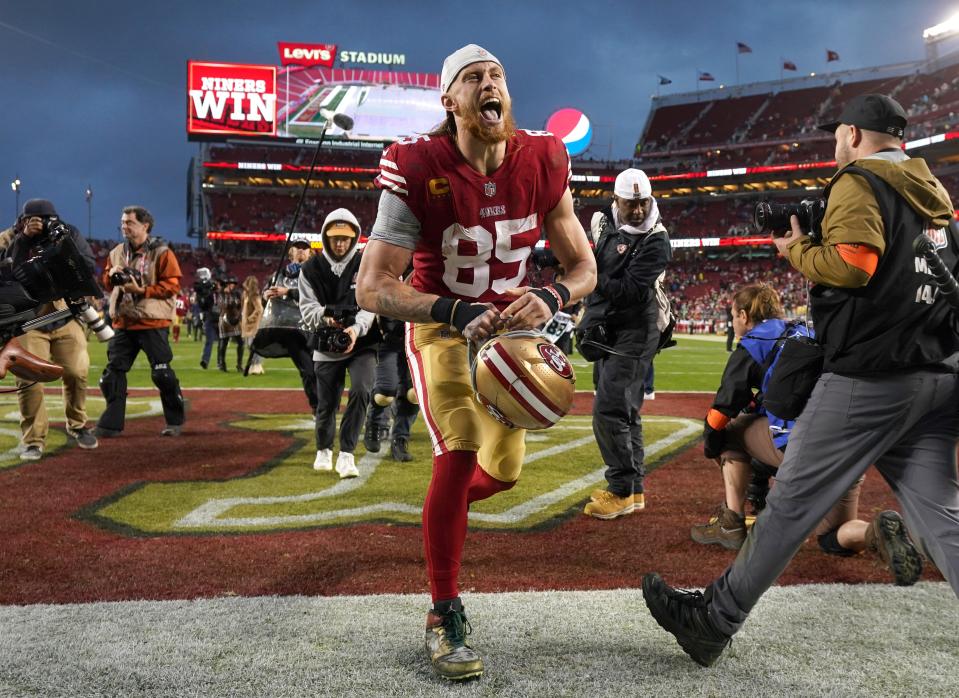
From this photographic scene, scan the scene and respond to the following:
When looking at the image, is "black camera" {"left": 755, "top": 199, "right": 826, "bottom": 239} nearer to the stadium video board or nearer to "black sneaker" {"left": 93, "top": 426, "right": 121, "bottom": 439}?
"black sneaker" {"left": 93, "top": 426, "right": 121, "bottom": 439}

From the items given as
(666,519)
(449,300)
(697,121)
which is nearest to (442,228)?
(449,300)

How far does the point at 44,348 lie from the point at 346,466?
10.1 feet

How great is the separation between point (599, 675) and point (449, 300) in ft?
4.74

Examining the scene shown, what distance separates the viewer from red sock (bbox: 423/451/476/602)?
2.91m

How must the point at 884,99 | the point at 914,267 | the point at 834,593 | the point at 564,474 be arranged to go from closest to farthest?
the point at 914,267 < the point at 884,99 < the point at 834,593 < the point at 564,474

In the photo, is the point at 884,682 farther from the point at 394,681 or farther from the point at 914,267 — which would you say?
the point at 394,681

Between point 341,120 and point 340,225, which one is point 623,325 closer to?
point 340,225

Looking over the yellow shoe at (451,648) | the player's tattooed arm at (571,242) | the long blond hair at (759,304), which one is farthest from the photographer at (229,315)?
the yellow shoe at (451,648)

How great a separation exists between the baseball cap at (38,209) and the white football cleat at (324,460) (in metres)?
3.01

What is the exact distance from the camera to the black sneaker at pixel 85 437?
7.26 m

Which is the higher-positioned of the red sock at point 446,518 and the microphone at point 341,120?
the microphone at point 341,120

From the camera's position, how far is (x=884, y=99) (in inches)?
107

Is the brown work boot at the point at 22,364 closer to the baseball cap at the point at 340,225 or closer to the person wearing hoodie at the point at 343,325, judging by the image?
the person wearing hoodie at the point at 343,325

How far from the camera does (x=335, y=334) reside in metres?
6.07
